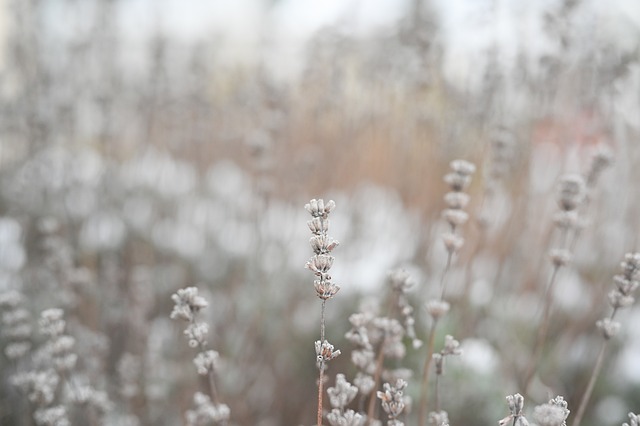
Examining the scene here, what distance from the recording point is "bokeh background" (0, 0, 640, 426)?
1.27m

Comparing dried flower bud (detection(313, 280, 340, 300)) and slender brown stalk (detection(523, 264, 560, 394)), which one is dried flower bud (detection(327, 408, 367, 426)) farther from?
slender brown stalk (detection(523, 264, 560, 394))

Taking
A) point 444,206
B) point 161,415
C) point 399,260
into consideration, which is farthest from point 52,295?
point 444,206

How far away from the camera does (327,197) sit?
2.00m

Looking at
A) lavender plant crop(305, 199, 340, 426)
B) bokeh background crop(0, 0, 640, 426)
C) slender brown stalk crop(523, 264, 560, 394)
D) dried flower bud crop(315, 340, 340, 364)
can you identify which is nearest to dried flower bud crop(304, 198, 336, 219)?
lavender plant crop(305, 199, 340, 426)

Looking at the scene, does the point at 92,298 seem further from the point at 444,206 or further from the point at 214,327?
the point at 444,206

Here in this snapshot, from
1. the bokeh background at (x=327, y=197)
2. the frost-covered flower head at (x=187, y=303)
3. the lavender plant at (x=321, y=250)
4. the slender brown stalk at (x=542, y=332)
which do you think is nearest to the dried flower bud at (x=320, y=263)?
the lavender plant at (x=321, y=250)

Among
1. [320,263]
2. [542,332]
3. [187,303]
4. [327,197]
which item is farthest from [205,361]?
[327,197]

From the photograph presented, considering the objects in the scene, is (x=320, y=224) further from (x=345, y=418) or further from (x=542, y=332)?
(x=542, y=332)

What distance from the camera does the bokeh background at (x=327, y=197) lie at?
1.27 meters

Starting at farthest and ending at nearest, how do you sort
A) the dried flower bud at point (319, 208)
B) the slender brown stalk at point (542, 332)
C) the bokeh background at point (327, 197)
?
the bokeh background at point (327, 197) → the slender brown stalk at point (542, 332) → the dried flower bud at point (319, 208)

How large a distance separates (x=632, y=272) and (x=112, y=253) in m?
1.48

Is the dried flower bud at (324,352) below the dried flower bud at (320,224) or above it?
below

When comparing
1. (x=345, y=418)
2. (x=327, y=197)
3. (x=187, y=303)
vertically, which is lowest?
(x=345, y=418)

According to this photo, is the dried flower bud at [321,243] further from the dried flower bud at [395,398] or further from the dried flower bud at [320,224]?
the dried flower bud at [395,398]
